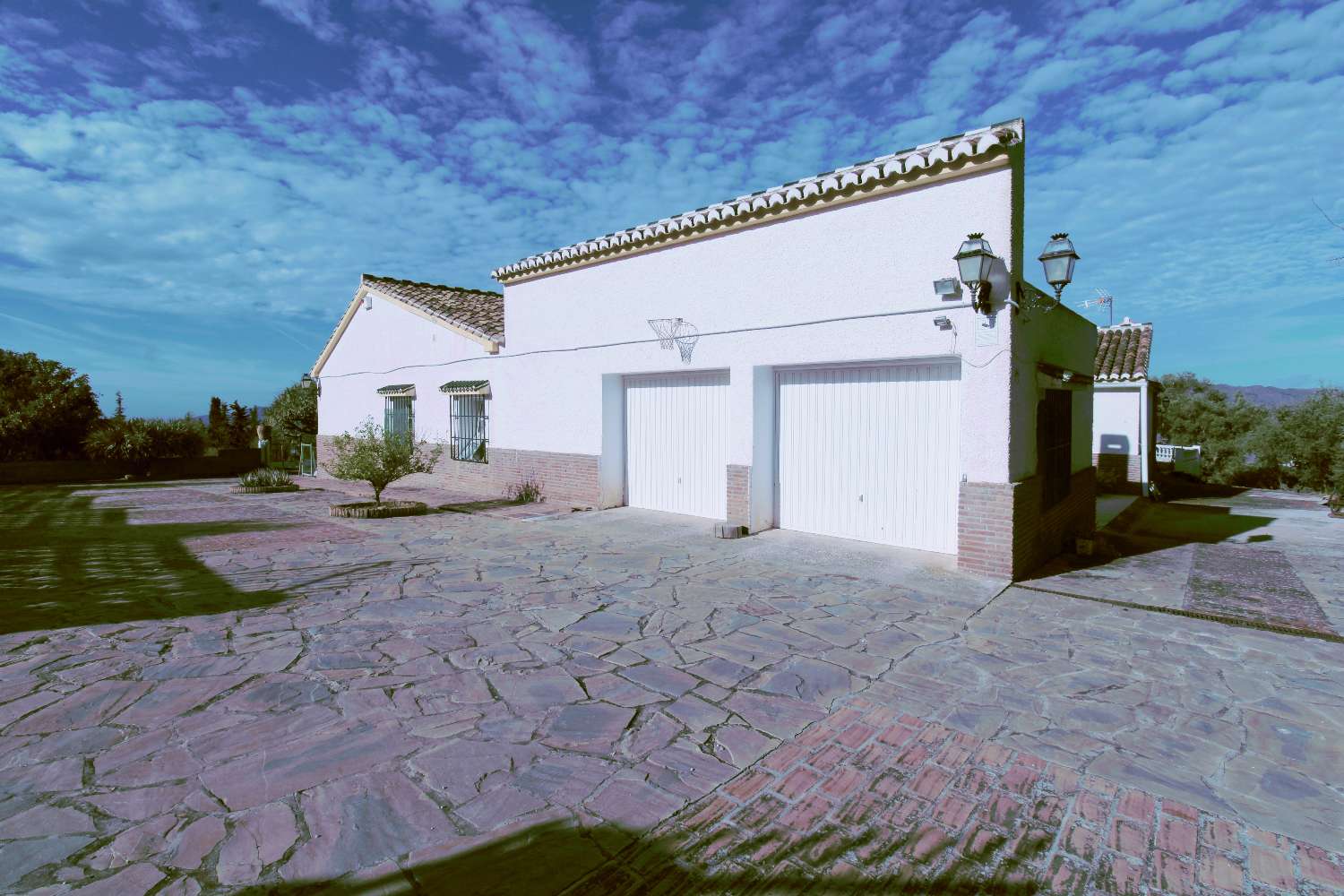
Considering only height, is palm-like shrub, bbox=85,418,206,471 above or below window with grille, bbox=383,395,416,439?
below

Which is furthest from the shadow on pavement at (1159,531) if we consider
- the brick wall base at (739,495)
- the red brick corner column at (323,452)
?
the red brick corner column at (323,452)

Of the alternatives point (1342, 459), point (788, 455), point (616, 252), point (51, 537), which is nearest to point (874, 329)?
point (788, 455)

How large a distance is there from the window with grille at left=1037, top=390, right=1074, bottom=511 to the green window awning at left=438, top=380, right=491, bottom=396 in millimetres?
9468

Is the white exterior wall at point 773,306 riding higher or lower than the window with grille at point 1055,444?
higher

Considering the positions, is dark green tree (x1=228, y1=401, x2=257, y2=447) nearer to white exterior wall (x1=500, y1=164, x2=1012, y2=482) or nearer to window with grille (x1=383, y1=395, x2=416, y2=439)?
window with grille (x1=383, y1=395, x2=416, y2=439)

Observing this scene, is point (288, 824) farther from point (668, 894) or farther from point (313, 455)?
point (313, 455)

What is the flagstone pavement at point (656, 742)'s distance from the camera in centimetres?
237

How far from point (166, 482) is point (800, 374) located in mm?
18018

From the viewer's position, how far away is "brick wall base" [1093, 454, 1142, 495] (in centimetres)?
1445

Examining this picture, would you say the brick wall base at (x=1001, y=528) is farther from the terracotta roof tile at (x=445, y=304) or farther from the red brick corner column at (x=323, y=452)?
the red brick corner column at (x=323, y=452)

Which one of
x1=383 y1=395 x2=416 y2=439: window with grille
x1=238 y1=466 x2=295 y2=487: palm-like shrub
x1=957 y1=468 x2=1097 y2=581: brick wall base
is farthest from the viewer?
x1=383 y1=395 x2=416 y2=439: window with grille

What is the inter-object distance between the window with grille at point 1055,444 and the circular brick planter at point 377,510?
927cm

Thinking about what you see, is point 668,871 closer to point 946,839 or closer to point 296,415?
point 946,839

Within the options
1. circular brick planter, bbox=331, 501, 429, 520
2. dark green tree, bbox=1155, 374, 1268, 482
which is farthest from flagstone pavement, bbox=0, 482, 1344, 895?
dark green tree, bbox=1155, 374, 1268, 482
